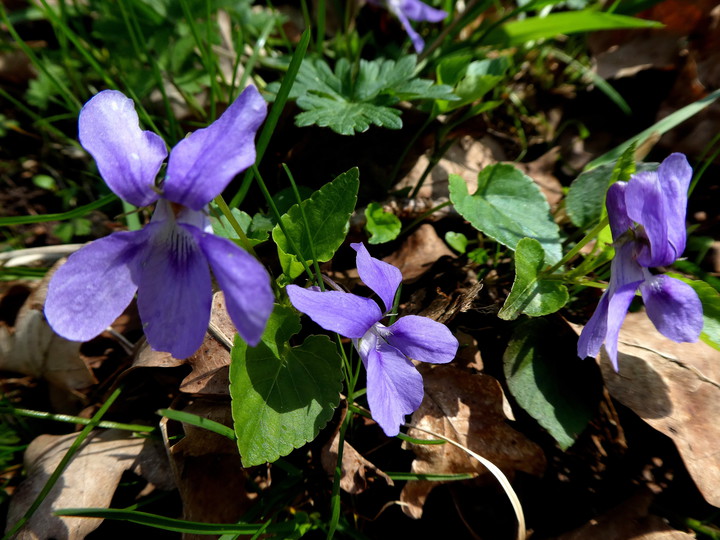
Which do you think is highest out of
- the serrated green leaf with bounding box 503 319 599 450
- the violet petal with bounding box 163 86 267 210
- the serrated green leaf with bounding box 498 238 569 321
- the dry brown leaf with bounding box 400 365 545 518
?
the violet petal with bounding box 163 86 267 210

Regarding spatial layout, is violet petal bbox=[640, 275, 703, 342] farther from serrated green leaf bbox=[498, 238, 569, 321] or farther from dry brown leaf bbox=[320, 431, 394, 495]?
dry brown leaf bbox=[320, 431, 394, 495]

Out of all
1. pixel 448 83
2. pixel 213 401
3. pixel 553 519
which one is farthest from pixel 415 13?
pixel 553 519

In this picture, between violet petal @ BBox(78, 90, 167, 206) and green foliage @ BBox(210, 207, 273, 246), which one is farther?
green foliage @ BBox(210, 207, 273, 246)

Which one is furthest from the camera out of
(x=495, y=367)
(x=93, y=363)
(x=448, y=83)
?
(x=448, y=83)

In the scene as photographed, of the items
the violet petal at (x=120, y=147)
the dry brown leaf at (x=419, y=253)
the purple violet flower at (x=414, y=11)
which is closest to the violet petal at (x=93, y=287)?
the violet petal at (x=120, y=147)

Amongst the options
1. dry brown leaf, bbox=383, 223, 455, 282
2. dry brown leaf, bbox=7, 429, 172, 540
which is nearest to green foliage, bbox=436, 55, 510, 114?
dry brown leaf, bbox=383, 223, 455, 282

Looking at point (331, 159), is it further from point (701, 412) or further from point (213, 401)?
point (701, 412)
